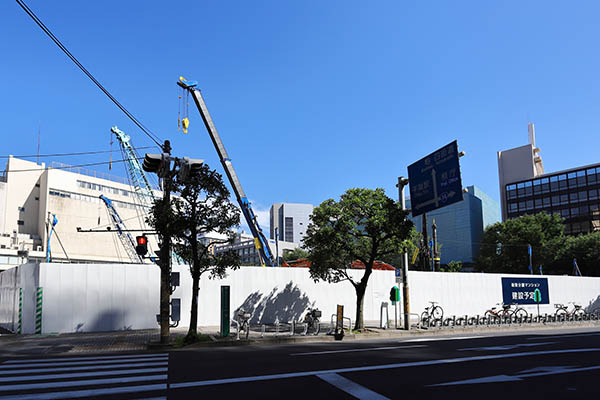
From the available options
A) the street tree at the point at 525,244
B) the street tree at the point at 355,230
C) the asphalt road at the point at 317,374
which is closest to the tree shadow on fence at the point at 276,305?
the street tree at the point at 355,230

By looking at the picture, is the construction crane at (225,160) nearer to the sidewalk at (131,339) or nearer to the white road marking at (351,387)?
the sidewalk at (131,339)

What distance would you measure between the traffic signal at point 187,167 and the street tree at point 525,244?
5737 centimetres

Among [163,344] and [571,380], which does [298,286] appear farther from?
[571,380]

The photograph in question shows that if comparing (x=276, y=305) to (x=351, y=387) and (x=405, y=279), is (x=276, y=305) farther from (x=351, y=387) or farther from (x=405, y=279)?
(x=351, y=387)

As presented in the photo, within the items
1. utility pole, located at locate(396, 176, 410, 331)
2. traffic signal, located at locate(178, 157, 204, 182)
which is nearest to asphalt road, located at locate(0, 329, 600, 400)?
traffic signal, located at locate(178, 157, 204, 182)

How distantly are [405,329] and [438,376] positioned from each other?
11.8 metres

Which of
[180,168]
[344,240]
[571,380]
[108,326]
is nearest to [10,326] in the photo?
[108,326]

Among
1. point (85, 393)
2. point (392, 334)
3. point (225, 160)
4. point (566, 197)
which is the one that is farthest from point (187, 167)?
point (566, 197)

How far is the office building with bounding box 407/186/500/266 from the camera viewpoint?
10544cm

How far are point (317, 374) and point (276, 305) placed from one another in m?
14.6

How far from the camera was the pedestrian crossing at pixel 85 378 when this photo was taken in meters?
7.52

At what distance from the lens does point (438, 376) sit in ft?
28.4

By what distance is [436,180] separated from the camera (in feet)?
62.5

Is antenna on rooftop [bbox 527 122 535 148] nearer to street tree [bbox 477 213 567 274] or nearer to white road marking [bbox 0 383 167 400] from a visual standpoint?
street tree [bbox 477 213 567 274]
